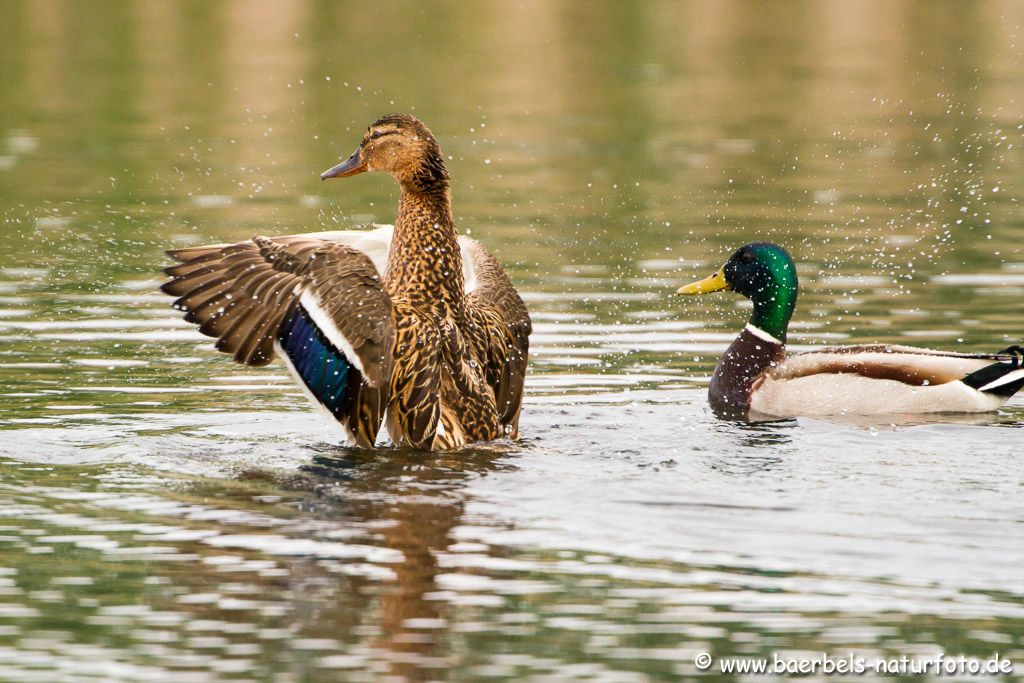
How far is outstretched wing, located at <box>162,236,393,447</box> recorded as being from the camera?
802 cm

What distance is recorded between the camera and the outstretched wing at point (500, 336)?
8.75 meters

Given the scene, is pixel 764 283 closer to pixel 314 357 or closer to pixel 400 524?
pixel 314 357

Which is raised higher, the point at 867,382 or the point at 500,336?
the point at 500,336

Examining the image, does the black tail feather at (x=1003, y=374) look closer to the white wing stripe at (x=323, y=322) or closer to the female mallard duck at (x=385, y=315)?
the female mallard duck at (x=385, y=315)

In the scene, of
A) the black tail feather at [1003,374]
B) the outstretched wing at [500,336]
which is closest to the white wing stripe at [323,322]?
the outstretched wing at [500,336]

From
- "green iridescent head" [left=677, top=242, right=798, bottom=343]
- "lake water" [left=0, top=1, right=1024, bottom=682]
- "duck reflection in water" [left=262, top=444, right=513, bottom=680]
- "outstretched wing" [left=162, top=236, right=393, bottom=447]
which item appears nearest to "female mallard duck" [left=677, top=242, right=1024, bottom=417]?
"lake water" [left=0, top=1, right=1024, bottom=682]

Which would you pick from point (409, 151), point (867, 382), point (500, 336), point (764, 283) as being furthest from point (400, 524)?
point (764, 283)

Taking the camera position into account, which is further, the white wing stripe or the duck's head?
the duck's head

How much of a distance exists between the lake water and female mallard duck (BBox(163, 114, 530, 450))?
0.92ft

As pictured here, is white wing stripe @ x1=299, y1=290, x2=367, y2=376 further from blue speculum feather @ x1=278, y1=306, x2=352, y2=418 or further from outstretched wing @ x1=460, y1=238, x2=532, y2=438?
outstretched wing @ x1=460, y1=238, x2=532, y2=438

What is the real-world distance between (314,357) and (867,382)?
3648 mm

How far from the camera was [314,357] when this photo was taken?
8109mm

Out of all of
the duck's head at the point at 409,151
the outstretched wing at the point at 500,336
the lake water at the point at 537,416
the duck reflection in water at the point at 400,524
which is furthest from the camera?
the outstretched wing at the point at 500,336

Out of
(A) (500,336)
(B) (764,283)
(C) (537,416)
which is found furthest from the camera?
(B) (764,283)
